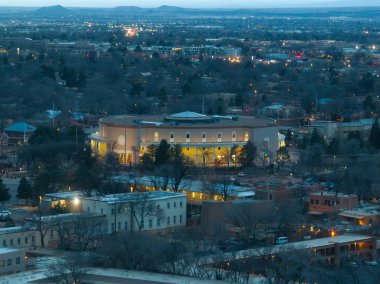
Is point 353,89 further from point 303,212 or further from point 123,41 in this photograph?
point 123,41

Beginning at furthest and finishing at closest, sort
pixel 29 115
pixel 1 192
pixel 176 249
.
A: pixel 29 115, pixel 1 192, pixel 176 249

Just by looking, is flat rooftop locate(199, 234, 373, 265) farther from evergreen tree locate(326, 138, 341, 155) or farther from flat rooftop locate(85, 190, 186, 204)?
evergreen tree locate(326, 138, 341, 155)

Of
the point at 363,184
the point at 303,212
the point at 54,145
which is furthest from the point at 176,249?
the point at 54,145

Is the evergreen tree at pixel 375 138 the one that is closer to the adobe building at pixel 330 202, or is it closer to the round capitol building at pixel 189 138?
the round capitol building at pixel 189 138

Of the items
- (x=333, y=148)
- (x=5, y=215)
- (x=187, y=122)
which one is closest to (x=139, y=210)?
(x=5, y=215)

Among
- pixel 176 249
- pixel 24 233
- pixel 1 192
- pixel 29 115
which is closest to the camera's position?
pixel 176 249

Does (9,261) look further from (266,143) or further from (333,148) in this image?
(266,143)

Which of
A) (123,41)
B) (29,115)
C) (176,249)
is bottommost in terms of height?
(123,41)

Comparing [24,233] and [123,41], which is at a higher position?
[24,233]
